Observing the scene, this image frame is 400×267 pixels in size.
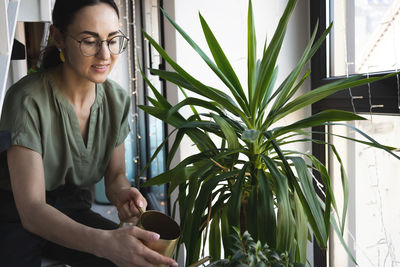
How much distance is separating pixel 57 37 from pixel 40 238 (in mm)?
677

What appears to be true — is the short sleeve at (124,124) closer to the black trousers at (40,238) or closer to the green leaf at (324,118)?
the black trousers at (40,238)

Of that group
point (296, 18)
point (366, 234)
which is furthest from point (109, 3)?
point (366, 234)

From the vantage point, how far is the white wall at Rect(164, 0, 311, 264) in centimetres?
208

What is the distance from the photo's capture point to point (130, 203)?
4.50 ft

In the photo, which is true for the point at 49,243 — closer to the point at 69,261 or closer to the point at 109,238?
the point at 69,261

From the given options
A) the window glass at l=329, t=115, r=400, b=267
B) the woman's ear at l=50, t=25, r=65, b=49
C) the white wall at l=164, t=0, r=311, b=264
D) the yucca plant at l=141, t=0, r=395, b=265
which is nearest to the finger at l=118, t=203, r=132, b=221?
the yucca plant at l=141, t=0, r=395, b=265

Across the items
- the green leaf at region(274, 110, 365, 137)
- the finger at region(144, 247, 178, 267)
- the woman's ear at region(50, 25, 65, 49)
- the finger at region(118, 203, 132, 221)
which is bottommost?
the finger at region(144, 247, 178, 267)

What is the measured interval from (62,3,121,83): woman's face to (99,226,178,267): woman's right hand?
0.61 meters

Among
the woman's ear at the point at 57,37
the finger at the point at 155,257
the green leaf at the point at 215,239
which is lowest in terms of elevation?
the green leaf at the point at 215,239

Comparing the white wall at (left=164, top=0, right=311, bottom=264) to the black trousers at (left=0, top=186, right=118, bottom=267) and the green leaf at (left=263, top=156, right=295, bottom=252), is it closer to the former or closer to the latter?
the black trousers at (left=0, top=186, right=118, bottom=267)

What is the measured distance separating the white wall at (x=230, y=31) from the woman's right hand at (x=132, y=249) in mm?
1106

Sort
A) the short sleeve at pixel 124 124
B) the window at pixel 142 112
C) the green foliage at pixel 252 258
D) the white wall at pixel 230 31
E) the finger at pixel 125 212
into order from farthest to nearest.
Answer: the window at pixel 142 112 < the white wall at pixel 230 31 < the short sleeve at pixel 124 124 < the finger at pixel 125 212 < the green foliage at pixel 252 258

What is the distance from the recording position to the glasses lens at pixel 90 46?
4.64 ft

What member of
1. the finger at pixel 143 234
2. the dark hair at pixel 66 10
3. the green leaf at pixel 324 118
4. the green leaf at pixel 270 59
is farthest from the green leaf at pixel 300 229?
the dark hair at pixel 66 10
